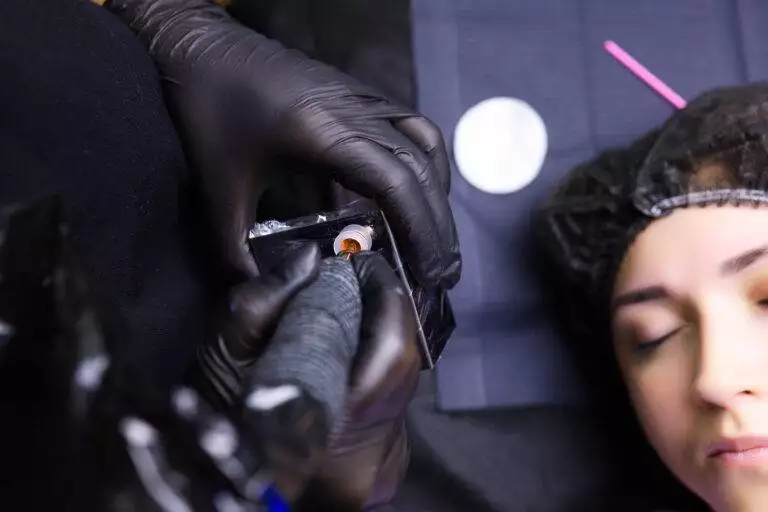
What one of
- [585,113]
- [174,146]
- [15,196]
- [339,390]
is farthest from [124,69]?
[585,113]

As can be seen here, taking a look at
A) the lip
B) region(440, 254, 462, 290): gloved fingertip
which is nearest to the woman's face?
the lip

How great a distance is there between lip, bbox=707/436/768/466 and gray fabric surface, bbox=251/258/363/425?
40cm

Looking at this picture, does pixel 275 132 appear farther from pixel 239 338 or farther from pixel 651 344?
pixel 651 344

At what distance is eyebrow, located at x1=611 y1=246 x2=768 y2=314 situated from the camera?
0.73m

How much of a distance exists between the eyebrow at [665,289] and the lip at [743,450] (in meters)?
0.15

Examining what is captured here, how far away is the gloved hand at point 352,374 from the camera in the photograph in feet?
1.78

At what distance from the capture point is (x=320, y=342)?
53cm

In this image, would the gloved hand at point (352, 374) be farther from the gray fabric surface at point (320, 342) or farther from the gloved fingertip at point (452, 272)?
the gloved fingertip at point (452, 272)

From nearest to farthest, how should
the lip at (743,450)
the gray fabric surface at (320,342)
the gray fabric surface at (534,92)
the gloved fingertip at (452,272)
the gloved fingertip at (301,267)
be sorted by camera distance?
the gray fabric surface at (320,342) → the gloved fingertip at (301,267) → the lip at (743,450) → the gloved fingertip at (452,272) → the gray fabric surface at (534,92)

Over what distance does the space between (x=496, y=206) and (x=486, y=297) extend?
133 millimetres

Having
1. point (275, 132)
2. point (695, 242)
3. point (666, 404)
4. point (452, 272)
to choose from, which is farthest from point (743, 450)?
point (275, 132)

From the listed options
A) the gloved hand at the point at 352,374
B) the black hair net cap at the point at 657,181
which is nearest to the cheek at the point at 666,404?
the black hair net cap at the point at 657,181

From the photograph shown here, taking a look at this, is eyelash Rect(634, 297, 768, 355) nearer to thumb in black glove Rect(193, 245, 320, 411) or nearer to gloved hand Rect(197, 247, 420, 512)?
gloved hand Rect(197, 247, 420, 512)

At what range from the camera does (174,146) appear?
0.75 m
